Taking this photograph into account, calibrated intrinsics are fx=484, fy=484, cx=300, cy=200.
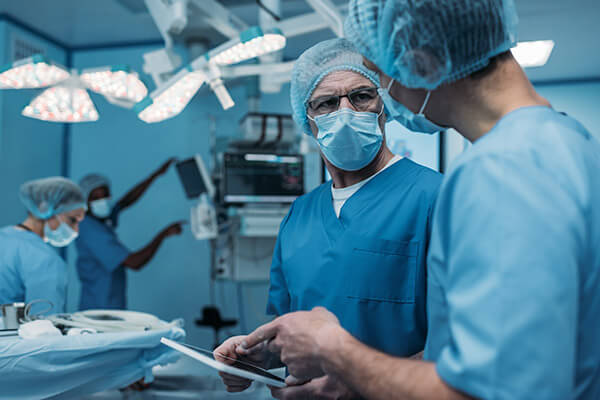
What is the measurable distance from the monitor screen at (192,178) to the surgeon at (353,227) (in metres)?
1.70

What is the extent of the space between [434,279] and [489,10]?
0.34 meters

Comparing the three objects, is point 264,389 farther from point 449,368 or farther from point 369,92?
point 449,368

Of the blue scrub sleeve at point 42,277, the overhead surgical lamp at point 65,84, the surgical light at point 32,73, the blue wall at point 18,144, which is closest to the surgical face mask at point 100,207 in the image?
the blue wall at point 18,144

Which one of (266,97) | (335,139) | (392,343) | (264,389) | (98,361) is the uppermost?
(266,97)

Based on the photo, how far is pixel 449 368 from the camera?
0.49 meters

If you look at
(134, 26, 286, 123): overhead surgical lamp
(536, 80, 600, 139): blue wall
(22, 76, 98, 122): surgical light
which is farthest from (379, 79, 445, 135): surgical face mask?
(536, 80, 600, 139): blue wall

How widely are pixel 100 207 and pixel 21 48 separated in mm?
1362

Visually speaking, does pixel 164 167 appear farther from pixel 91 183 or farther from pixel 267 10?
pixel 267 10

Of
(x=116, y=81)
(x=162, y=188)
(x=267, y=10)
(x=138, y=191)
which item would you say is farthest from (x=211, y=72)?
(x=162, y=188)

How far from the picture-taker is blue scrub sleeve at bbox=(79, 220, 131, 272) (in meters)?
2.75

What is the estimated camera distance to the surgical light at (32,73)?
1699 millimetres

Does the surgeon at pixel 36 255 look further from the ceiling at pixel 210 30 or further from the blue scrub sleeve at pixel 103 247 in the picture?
the ceiling at pixel 210 30

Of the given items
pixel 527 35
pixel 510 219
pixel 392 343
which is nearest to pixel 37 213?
pixel 392 343

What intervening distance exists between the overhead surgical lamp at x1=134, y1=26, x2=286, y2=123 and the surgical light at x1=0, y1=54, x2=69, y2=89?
12.6 inches
